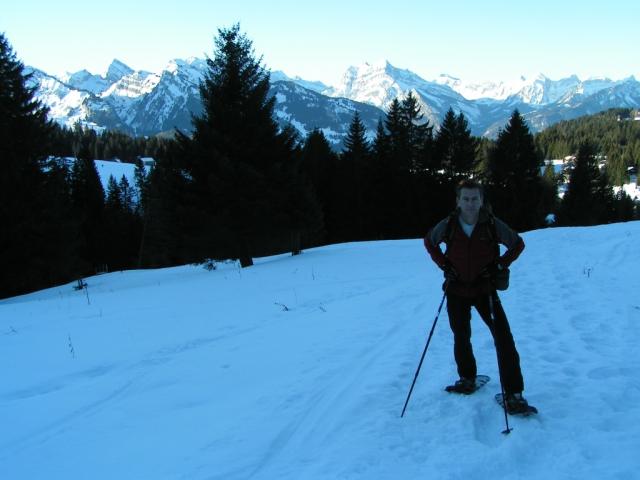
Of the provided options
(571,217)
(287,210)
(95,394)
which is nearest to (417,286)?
(95,394)

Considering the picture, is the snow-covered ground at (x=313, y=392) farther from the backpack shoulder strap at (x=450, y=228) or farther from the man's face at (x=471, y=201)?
the man's face at (x=471, y=201)

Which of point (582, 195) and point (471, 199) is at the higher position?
point (582, 195)

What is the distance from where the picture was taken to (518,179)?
39.6m

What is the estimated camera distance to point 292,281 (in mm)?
12812

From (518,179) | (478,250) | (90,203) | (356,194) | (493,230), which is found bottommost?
(478,250)

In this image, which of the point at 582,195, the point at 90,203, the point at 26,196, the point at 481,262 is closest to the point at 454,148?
the point at 582,195

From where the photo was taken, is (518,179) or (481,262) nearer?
(481,262)

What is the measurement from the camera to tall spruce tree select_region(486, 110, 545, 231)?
39281 mm

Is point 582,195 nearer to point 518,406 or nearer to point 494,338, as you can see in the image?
point 494,338

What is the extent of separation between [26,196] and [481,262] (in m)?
22.1

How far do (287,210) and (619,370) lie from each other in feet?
50.5

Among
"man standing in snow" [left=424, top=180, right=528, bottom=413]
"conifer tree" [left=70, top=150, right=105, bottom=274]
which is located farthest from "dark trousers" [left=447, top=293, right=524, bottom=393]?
"conifer tree" [left=70, top=150, right=105, bottom=274]

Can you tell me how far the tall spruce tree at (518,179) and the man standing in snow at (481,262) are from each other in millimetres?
37536

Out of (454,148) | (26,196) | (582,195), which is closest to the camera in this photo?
(26,196)
